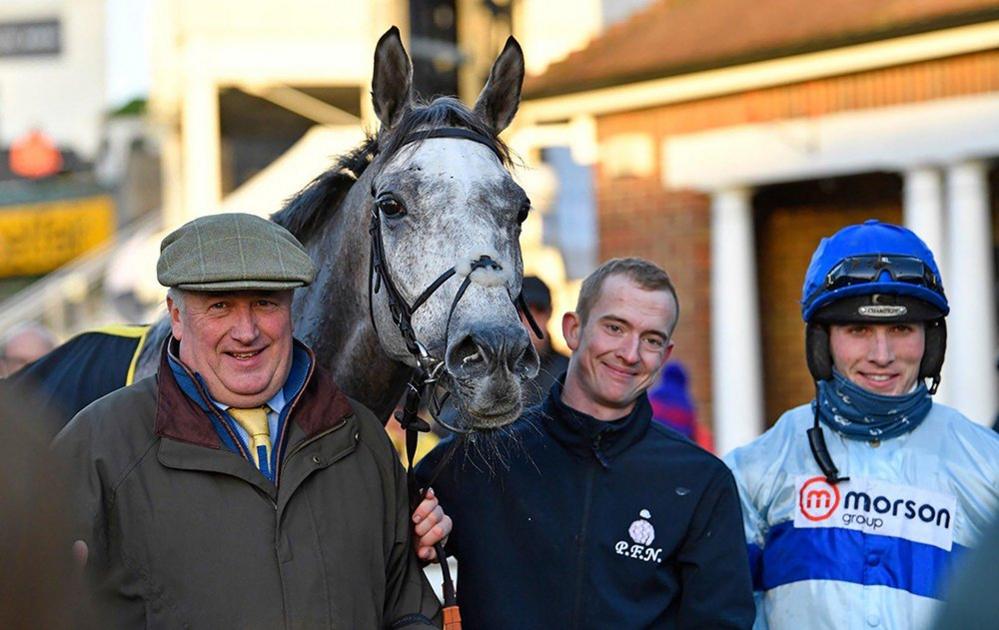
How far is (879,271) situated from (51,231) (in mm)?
22559

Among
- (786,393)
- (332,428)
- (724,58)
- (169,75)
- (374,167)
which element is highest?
(169,75)

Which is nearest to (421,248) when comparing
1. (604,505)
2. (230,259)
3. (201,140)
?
(230,259)

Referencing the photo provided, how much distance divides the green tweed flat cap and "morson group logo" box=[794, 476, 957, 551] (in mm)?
1329

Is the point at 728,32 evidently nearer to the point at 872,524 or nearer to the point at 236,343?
the point at 872,524

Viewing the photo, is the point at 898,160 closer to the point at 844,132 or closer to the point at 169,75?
the point at 844,132

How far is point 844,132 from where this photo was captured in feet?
27.8

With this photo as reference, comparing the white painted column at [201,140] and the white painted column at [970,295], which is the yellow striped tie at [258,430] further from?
the white painted column at [201,140]

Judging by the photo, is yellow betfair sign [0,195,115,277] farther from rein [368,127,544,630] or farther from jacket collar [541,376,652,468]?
jacket collar [541,376,652,468]

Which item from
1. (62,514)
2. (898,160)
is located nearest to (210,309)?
(62,514)

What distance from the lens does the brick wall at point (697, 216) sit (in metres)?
8.94

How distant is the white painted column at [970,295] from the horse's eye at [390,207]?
17.7ft

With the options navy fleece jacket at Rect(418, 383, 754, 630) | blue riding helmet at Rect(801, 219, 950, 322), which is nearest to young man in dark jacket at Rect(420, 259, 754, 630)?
navy fleece jacket at Rect(418, 383, 754, 630)

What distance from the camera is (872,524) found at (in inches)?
131

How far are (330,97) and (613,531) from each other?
1443 centimetres
